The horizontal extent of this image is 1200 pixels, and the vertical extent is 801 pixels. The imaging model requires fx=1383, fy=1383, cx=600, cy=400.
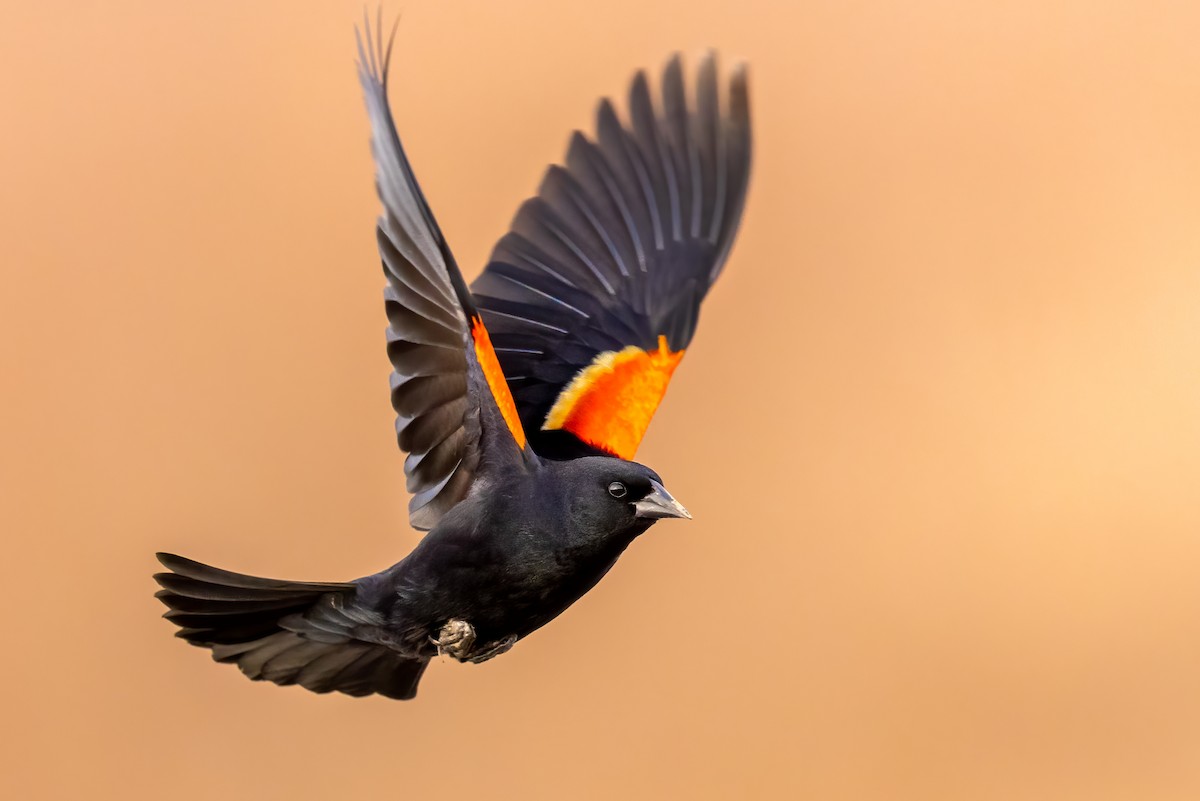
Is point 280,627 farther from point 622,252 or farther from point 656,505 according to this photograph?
point 622,252

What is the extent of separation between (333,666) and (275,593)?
0.26 metres

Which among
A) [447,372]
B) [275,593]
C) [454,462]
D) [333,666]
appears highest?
[447,372]

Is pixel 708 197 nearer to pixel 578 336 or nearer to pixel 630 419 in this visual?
pixel 578 336

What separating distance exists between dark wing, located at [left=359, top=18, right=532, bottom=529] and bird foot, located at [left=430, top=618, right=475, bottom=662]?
19cm

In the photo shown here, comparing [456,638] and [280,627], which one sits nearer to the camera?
[456,638]

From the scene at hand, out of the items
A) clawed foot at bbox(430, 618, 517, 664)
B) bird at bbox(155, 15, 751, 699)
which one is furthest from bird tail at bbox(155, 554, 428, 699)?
clawed foot at bbox(430, 618, 517, 664)

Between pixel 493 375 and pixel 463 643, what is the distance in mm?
435

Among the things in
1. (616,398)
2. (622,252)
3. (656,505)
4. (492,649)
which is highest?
(622,252)

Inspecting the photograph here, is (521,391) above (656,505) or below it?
above

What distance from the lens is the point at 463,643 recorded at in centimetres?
215

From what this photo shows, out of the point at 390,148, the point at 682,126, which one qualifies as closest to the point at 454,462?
the point at 390,148

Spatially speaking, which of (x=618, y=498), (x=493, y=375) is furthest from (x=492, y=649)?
(x=493, y=375)

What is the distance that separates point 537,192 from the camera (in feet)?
9.75

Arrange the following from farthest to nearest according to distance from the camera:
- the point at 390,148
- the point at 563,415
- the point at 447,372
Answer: the point at 563,415
the point at 447,372
the point at 390,148
